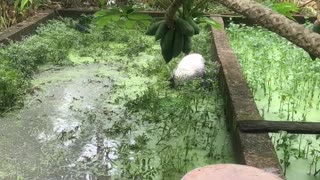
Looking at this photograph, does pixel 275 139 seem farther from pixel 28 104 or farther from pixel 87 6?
pixel 87 6

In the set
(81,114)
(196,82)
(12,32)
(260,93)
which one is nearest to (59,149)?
(81,114)

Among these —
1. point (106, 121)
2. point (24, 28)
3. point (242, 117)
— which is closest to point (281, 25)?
point (242, 117)

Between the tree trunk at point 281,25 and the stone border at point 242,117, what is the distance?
1.44 meters

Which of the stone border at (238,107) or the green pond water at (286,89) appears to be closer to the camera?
the stone border at (238,107)

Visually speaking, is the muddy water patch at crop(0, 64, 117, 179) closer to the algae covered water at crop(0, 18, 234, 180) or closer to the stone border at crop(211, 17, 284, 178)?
the algae covered water at crop(0, 18, 234, 180)

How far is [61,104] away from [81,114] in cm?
33

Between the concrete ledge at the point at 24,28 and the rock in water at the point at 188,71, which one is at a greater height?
the rock in water at the point at 188,71

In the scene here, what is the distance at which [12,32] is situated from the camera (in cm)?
607

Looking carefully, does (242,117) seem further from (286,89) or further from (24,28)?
(24,28)

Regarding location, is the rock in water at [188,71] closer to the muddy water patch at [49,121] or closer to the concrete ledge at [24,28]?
the muddy water patch at [49,121]

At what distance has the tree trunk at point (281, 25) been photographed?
856 millimetres

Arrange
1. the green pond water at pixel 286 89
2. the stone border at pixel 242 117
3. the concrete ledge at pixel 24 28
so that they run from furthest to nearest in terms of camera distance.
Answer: the concrete ledge at pixel 24 28
the green pond water at pixel 286 89
the stone border at pixel 242 117

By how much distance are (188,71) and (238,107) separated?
58.1 inches

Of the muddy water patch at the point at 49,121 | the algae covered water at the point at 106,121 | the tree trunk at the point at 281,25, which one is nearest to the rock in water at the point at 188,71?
the algae covered water at the point at 106,121
